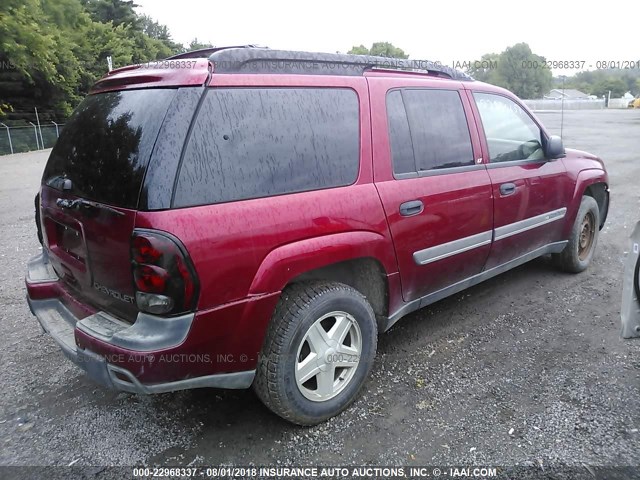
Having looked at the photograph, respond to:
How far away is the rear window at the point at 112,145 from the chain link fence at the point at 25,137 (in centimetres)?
2217

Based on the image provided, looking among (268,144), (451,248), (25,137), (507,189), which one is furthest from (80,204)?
(25,137)

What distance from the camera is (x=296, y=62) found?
2666 mm

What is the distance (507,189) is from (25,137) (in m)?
25.2

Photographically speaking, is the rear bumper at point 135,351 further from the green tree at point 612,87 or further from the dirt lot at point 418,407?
the green tree at point 612,87

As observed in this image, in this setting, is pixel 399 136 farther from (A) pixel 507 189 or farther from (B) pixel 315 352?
(B) pixel 315 352

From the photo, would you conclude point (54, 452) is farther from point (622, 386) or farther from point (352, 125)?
point (622, 386)

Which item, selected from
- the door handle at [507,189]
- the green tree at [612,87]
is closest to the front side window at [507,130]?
the door handle at [507,189]

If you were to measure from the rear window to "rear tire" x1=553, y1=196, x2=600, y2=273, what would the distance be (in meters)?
3.94

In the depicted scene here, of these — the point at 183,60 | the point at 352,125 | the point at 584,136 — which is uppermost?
the point at 183,60

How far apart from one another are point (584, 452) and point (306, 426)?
1.41m

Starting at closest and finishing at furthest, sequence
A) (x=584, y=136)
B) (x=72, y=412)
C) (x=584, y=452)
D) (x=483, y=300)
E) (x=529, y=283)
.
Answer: (x=584, y=452) → (x=72, y=412) → (x=483, y=300) → (x=529, y=283) → (x=584, y=136)

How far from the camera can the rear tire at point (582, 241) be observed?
4656 millimetres

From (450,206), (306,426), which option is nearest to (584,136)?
(450,206)

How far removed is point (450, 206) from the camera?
10.7 feet
